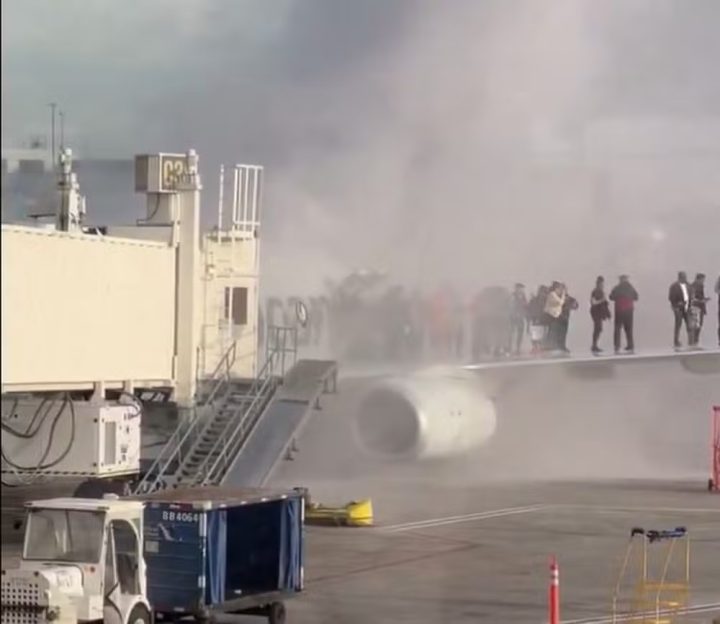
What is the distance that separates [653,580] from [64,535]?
25.6ft

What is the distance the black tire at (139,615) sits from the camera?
44.4ft

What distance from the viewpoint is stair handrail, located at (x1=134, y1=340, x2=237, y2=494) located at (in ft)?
66.6

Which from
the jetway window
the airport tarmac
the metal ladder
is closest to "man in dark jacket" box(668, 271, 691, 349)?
the airport tarmac

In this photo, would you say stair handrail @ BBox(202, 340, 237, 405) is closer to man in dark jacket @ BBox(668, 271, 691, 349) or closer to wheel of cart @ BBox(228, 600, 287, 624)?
wheel of cart @ BBox(228, 600, 287, 624)

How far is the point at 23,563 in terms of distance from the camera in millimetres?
13359

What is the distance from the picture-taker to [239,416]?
2100 cm

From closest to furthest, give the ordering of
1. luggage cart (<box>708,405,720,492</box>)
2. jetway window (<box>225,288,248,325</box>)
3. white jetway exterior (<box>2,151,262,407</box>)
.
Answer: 1. white jetway exterior (<box>2,151,262,407</box>)
2. jetway window (<box>225,288,248,325</box>)
3. luggage cart (<box>708,405,720,492</box>)

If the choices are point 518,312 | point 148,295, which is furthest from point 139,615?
point 148,295

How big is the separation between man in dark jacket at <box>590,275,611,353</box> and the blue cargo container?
3.27m

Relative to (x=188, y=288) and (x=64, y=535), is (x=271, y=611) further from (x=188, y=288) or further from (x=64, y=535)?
(x=188, y=288)

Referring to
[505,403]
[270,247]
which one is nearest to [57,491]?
[270,247]

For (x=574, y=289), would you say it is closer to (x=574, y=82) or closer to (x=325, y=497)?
(x=574, y=82)

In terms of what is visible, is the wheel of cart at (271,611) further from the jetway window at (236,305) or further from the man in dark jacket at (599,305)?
the jetway window at (236,305)

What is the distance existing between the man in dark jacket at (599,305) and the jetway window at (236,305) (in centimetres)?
688
